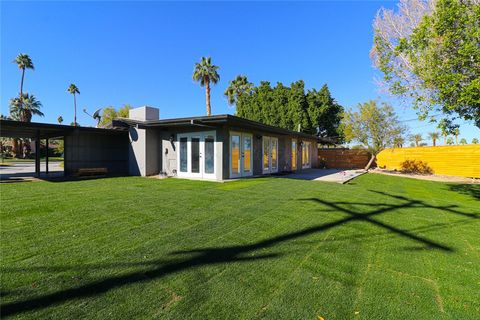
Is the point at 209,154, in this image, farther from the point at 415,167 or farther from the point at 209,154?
the point at 415,167

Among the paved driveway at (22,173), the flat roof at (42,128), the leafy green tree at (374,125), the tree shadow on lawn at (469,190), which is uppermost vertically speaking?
the leafy green tree at (374,125)

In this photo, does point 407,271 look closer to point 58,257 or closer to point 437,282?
point 437,282

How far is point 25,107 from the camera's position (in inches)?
1503

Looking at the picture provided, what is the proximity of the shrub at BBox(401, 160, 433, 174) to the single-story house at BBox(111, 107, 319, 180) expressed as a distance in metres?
10.8

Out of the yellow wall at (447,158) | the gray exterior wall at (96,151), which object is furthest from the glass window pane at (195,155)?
the yellow wall at (447,158)

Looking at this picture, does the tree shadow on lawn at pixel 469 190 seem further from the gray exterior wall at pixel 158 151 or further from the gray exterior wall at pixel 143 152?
the gray exterior wall at pixel 143 152

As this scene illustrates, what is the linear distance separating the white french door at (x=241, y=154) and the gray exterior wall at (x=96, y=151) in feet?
21.2

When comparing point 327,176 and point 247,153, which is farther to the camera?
point 327,176

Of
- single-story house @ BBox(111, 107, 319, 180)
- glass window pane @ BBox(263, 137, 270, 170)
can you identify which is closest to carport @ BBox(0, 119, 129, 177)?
single-story house @ BBox(111, 107, 319, 180)

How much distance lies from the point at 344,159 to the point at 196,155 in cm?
1480

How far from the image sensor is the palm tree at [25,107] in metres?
37.1

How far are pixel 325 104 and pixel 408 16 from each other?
18.3 meters

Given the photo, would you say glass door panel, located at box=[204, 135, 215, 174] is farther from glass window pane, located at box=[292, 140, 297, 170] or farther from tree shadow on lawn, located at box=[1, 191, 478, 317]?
glass window pane, located at box=[292, 140, 297, 170]

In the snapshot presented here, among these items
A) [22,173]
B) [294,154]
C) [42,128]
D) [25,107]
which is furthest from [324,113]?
[25,107]
